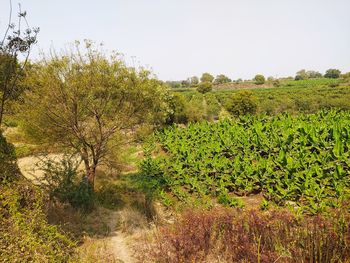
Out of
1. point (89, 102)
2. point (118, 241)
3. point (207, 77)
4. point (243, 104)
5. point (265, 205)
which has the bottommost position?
point (118, 241)

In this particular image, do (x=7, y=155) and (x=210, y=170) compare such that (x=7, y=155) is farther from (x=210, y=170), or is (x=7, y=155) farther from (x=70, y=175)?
(x=210, y=170)

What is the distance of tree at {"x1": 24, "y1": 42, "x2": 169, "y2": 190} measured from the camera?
8.90 metres

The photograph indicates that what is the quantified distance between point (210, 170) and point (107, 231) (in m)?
5.71

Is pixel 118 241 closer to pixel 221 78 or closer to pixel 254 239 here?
pixel 254 239

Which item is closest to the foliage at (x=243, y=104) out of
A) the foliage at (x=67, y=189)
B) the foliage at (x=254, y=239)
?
the foliage at (x=67, y=189)

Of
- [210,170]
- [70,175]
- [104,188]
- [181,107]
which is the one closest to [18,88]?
[70,175]

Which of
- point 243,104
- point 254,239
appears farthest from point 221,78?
point 254,239

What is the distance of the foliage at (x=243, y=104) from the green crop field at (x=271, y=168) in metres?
16.0

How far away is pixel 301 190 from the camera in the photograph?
9.30 meters

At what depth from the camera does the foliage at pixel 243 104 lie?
3272 cm

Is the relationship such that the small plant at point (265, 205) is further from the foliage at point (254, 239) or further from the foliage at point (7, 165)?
the foliage at point (7, 165)

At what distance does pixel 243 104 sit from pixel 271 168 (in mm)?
22955

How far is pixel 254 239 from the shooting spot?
14.7 ft

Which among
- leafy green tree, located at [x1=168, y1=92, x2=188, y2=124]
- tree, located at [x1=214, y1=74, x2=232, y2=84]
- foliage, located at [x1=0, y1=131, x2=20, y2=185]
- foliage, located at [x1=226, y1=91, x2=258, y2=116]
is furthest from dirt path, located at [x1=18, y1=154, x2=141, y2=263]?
tree, located at [x1=214, y1=74, x2=232, y2=84]
